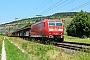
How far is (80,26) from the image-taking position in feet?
309

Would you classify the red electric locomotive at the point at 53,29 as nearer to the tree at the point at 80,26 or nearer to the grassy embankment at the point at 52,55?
the grassy embankment at the point at 52,55

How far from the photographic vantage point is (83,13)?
336ft

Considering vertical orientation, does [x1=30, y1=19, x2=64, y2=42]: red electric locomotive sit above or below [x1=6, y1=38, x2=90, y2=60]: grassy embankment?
above

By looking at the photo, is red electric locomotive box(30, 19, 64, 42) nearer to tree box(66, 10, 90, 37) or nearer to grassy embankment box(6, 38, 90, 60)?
grassy embankment box(6, 38, 90, 60)

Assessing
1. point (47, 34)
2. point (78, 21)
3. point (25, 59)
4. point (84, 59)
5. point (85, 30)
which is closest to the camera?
point (84, 59)

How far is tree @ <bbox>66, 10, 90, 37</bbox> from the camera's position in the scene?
91938 mm

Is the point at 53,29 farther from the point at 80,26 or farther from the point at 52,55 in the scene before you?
the point at 80,26

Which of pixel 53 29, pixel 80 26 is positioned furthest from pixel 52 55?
pixel 80 26

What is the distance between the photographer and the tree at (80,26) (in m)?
91.9

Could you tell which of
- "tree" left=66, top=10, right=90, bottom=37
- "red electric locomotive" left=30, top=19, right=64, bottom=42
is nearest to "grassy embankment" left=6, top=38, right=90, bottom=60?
"red electric locomotive" left=30, top=19, right=64, bottom=42

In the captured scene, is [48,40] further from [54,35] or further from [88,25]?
[88,25]

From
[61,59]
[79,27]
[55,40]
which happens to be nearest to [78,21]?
[79,27]

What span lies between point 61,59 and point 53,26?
22.6 meters

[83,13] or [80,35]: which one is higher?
[83,13]
